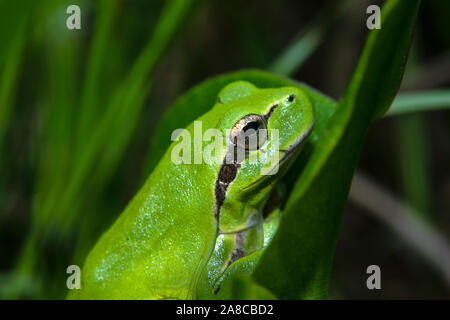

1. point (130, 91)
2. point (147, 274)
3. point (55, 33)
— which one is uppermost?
point (55, 33)

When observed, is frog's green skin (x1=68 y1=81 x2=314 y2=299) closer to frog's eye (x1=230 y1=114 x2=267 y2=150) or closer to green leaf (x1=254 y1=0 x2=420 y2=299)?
frog's eye (x1=230 y1=114 x2=267 y2=150)

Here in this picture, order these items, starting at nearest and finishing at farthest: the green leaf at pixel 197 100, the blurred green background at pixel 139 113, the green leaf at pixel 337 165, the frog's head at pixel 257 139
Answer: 1. the green leaf at pixel 337 165
2. the frog's head at pixel 257 139
3. the green leaf at pixel 197 100
4. the blurred green background at pixel 139 113

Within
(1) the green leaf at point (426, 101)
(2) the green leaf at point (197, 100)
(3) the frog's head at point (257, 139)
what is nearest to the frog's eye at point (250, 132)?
(3) the frog's head at point (257, 139)

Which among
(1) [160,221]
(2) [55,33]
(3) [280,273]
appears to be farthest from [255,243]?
(2) [55,33]

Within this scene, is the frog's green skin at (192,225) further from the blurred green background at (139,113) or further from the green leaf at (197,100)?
the blurred green background at (139,113)

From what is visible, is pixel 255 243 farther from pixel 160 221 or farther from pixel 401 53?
pixel 401 53

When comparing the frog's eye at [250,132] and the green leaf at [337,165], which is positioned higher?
the frog's eye at [250,132]

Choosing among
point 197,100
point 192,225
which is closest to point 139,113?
point 197,100
